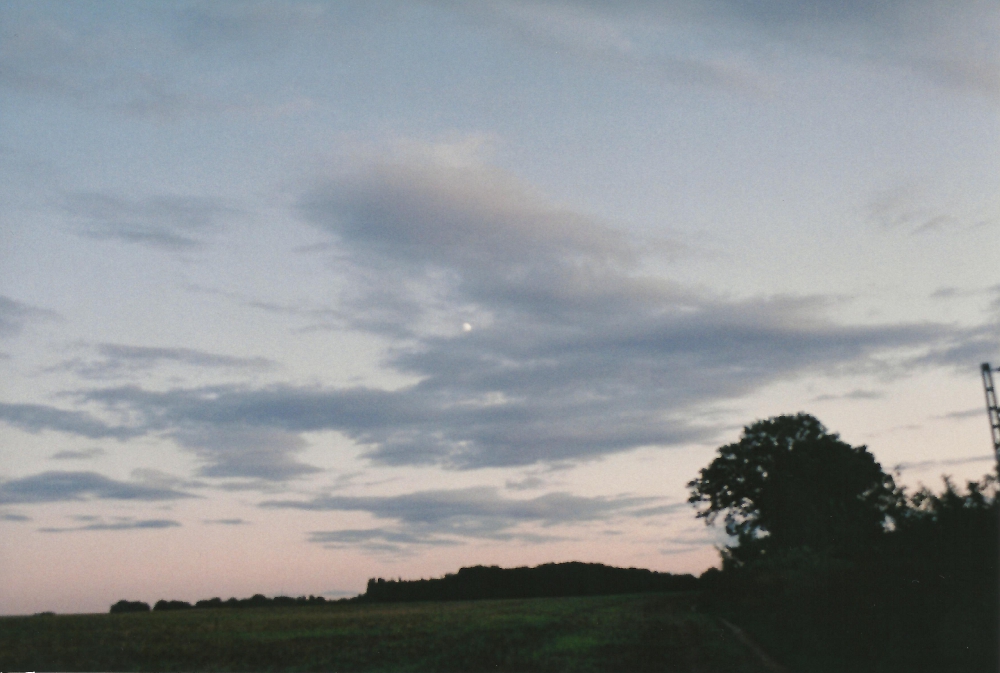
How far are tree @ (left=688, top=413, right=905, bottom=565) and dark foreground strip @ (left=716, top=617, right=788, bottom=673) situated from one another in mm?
20551

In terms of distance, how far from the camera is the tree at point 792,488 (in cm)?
7856

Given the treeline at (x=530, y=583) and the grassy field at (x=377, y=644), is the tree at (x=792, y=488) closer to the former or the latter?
the grassy field at (x=377, y=644)

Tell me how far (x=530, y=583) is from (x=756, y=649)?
306 ft

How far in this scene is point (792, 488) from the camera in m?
81.9

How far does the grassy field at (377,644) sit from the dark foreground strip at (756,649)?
615 mm

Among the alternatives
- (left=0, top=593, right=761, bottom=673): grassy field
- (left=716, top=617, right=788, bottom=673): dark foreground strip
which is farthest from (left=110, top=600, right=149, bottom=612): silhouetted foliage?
(left=716, top=617, right=788, bottom=673): dark foreground strip

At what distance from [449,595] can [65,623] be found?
7636 cm

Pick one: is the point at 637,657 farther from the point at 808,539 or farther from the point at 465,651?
the point at 808,539

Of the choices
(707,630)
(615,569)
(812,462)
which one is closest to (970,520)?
(707,630)

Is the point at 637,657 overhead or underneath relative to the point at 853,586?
underneath

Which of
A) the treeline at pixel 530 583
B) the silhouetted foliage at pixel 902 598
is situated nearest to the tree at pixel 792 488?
the silhouetted foliage at pixel 902 598

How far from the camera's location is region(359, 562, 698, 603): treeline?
121812 mm

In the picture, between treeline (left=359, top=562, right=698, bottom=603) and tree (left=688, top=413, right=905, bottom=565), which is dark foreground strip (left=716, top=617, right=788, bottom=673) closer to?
tree (left=688, top=413, right=905, bottom=565)

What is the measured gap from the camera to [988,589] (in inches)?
1179
